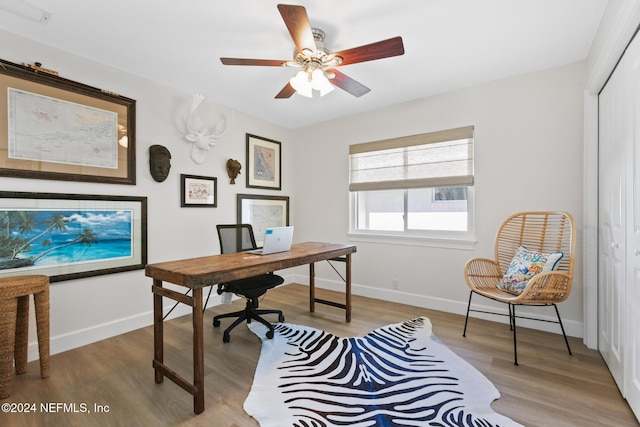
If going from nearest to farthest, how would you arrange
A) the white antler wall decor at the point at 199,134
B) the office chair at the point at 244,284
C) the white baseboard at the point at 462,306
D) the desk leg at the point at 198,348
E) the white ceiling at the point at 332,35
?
1. the desk leg at the point at 198,348
2. the white ceiling at the point at 332,35
3. the office chair at the point at 244,284
4. the white baseboard at the point at 462,306
5. the white antler wall decor at the point at 199,134

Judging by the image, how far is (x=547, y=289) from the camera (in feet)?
7.33

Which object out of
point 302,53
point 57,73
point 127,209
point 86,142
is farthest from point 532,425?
point 57,73

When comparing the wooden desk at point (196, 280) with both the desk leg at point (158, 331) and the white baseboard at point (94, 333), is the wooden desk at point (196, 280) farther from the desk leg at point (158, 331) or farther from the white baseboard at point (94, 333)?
the white baseboard at point (94, 333)

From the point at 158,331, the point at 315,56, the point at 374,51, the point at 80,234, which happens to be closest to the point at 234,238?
the point at 158,331

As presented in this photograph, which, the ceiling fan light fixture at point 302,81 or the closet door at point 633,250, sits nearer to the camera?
the closet door at point 633,250

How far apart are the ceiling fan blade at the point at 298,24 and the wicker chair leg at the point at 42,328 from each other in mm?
2373

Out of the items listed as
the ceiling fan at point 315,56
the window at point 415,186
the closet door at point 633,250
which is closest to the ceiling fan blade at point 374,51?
the ceiling fan at point 315,56

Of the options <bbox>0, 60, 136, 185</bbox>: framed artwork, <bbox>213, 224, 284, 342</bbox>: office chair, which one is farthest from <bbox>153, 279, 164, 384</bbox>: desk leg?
<bbox>0, 60, 136, 185</bbox>: framed artwork

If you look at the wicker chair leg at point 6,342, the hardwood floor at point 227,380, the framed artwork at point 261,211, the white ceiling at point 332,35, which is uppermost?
the white ceiling at point 332,35

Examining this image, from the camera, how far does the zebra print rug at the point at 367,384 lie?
1602 millimetres

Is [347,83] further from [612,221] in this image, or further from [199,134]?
[612,221]

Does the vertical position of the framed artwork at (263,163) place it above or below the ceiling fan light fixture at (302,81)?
below

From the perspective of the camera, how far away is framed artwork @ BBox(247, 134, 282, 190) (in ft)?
13.0

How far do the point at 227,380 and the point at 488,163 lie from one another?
304 cm
